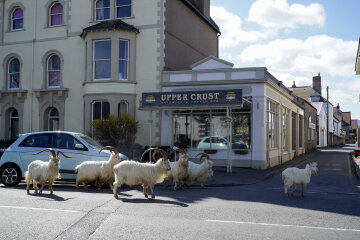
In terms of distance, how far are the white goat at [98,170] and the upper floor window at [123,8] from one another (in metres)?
12.7

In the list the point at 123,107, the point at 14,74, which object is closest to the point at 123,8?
the point at 123,107

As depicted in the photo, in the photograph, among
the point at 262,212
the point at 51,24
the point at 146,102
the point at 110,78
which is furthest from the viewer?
the point at 51,24

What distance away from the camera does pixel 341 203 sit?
9.58 m

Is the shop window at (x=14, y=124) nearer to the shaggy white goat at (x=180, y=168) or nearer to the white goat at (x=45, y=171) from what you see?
the white goat at (x=45, y=171)

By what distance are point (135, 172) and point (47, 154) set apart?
4.05 m

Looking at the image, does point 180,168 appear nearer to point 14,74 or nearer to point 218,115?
point 218,115

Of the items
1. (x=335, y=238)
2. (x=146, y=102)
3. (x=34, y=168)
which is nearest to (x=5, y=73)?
(x=146, y=102)

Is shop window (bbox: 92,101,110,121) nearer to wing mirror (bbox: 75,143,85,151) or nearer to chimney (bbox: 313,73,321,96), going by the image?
wing mirror (bbox: 75,143,85,151)

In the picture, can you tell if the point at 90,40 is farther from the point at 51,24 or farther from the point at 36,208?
the point at 36,208

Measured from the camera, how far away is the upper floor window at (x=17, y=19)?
81.3ft

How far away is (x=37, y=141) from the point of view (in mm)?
12781

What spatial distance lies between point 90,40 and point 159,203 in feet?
47.4

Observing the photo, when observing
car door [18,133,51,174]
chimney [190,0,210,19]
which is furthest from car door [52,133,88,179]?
chimney [190,0,210,19]

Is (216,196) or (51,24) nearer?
(216,196)
